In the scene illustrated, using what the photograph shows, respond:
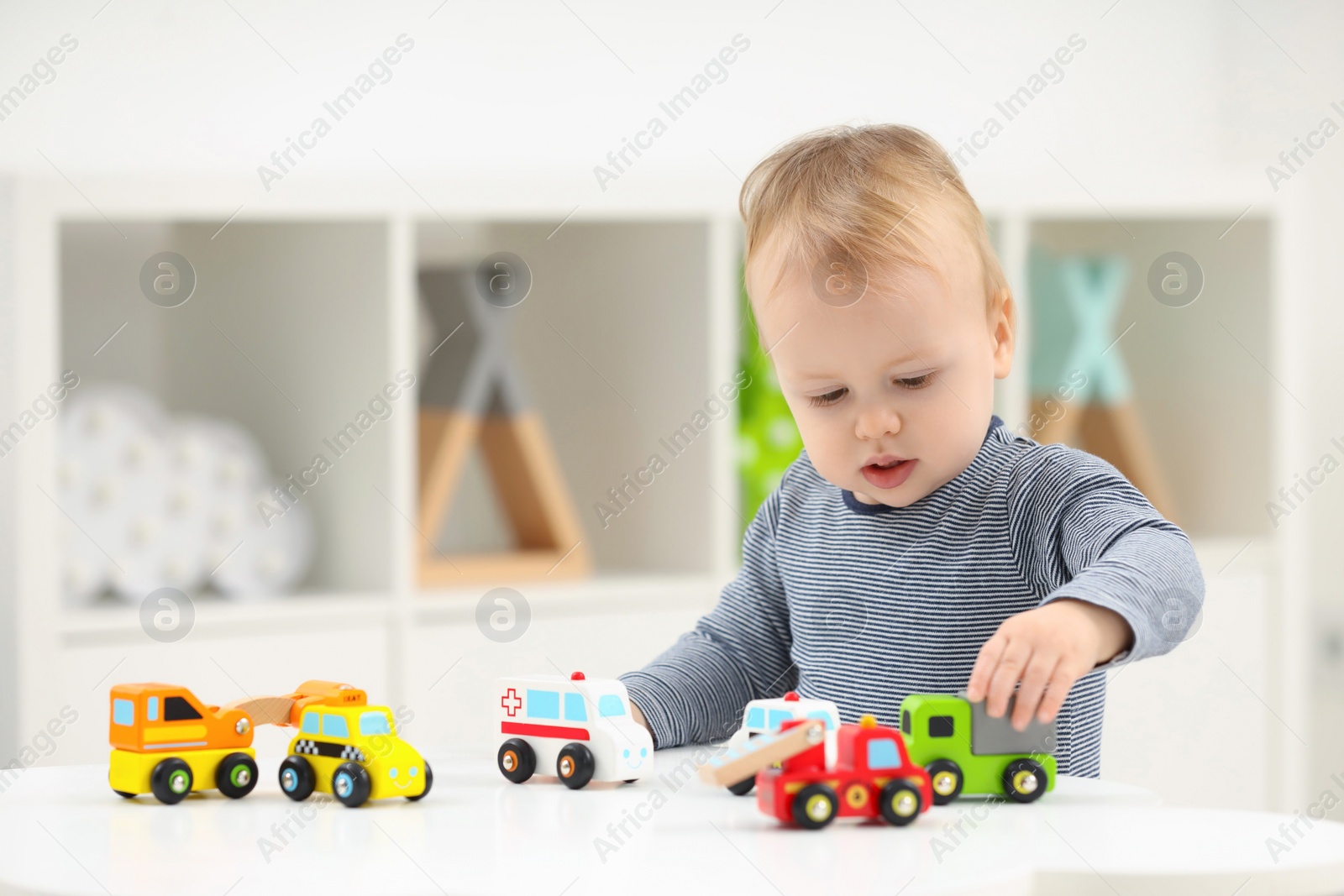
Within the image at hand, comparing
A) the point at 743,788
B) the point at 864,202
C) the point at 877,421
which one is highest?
the point at 864,202

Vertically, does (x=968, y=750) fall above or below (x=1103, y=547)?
below

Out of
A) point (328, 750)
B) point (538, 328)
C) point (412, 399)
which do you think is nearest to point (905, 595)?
point (328, 750)

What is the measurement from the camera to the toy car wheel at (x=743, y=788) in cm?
78

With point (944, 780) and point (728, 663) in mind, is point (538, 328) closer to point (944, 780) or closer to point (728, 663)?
point (728, 663)

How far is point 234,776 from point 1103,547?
21.5 inches

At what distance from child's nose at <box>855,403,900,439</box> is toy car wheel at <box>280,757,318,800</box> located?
16.9 inches

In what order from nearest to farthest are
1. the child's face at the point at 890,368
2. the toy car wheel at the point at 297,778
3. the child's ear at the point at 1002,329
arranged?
the toy car wheel at the point at 297,778
the child's face at the point at 890,368
the child's ear at the point at 1002,329

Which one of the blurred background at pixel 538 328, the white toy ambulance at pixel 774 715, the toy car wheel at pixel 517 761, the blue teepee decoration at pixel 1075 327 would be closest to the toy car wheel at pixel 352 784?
the toy car wheel at pixel 517 761

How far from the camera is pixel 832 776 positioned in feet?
2.29

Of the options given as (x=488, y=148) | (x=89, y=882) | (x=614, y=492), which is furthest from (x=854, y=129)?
(x=488, y=148)

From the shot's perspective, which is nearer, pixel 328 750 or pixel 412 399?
pixel 328 750

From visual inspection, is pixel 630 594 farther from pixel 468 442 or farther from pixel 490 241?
pixel 490 241

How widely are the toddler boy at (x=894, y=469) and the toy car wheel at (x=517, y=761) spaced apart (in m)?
0.15

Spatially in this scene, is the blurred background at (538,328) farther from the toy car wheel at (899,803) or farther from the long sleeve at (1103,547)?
the toy car wheel at (899,803)
